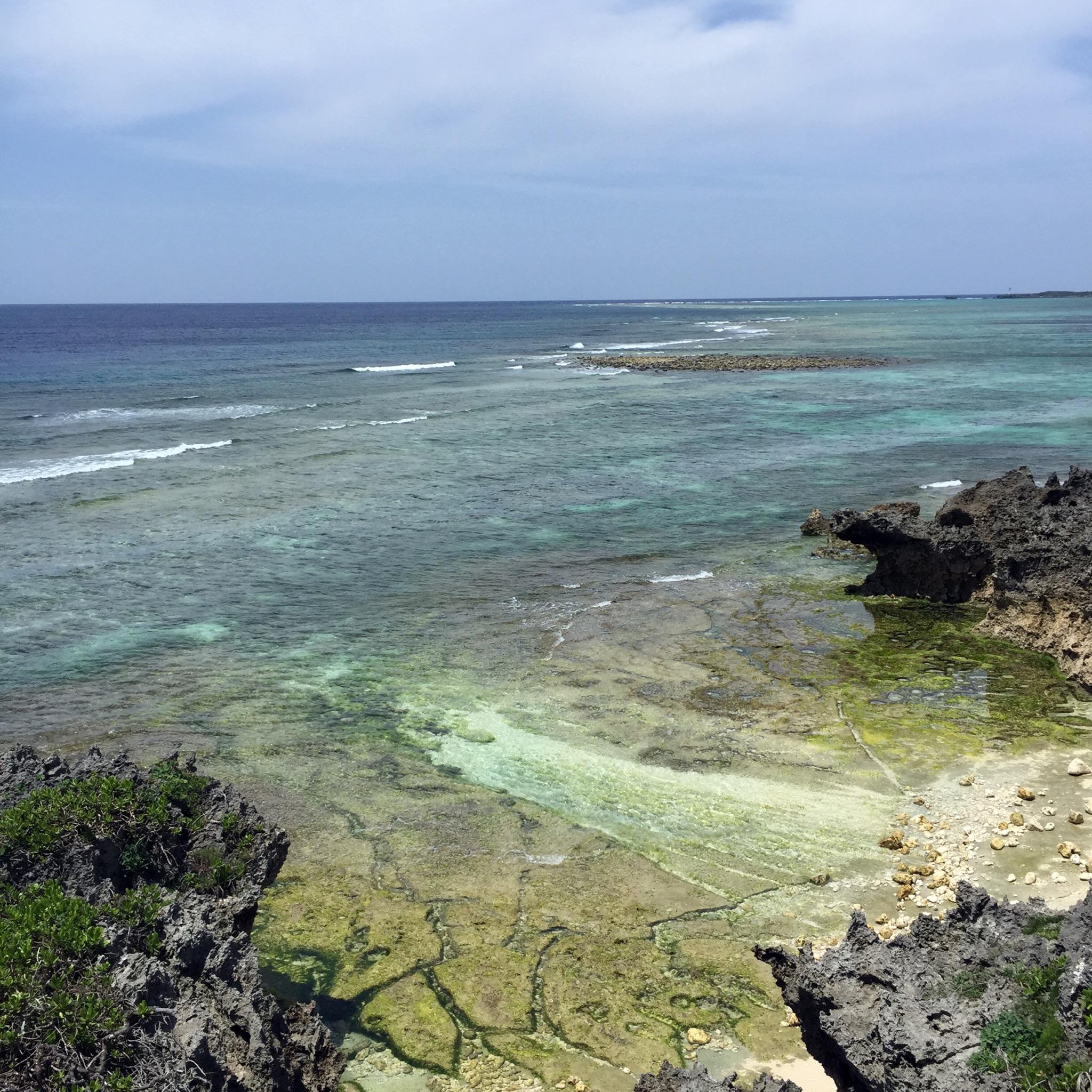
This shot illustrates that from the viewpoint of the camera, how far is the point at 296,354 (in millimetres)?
119000

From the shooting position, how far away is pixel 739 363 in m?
93.4

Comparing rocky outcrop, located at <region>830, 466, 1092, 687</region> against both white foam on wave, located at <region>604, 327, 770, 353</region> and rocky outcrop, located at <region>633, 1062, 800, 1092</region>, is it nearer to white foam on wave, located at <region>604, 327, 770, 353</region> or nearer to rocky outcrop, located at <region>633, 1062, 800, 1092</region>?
rocky outcrop, located at <region>633, 1062, 800, 1092</region>

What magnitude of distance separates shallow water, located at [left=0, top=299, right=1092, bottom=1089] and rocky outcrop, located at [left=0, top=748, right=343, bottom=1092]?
185cm

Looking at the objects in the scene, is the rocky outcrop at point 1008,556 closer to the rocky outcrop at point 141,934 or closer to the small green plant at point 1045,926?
the small green plant at point 1045,926

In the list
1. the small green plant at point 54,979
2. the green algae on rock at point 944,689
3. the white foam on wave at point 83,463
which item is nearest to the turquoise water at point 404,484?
the white foam on wave at point 83,463

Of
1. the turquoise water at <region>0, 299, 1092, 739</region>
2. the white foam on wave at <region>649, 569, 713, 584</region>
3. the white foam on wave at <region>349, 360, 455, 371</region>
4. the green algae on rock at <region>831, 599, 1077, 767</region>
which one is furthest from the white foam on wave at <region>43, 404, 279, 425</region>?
the green algae on rock at <region>831, 599, 1077, 767</region>

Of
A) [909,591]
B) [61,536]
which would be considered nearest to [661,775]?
[909,591]

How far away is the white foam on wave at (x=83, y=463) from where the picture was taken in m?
44.0

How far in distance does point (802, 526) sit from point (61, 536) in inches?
998

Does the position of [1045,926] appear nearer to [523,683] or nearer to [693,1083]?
[693,1083]

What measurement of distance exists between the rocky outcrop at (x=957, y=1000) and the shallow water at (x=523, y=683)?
189 cm

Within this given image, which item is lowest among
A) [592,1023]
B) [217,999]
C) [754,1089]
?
[592,1023]

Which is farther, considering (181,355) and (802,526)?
(181,355)

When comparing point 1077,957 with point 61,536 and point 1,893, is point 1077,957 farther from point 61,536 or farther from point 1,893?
point 61,536
